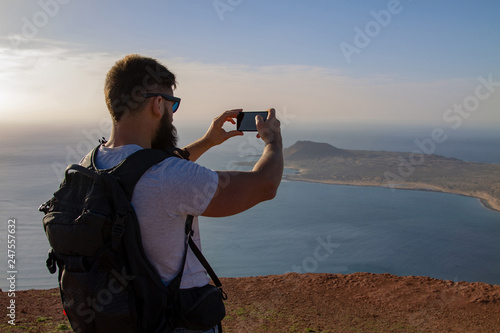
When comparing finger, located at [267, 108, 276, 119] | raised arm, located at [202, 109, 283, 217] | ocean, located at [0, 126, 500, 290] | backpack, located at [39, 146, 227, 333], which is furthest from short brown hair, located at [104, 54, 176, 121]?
ocean, located at [0, 126, 500, 290]

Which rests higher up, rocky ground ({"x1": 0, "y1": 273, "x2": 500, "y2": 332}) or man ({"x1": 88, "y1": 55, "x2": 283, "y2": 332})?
man ({"x1": 88, "y1": 55, "x2": 283, "y2": 332})

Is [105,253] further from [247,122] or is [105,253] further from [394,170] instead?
[394,170]

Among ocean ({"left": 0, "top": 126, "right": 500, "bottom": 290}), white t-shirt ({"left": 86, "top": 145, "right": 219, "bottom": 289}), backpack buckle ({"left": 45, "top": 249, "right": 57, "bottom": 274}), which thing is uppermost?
white t-shirt ({"left": 86, "top": 145, "right": 219, "bottom": 289})

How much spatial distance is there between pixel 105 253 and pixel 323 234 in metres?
36.6

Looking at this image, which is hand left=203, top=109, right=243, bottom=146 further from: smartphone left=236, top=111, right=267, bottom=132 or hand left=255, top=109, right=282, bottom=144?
hand left=255, top=109, right=282, bottom=144

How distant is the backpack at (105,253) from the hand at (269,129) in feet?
2.01

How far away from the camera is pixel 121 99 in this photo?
170cm

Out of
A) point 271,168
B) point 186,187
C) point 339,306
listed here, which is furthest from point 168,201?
point 339,306

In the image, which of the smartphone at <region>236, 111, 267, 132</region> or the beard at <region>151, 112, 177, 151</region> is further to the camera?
the smartphone at <region>236, 111, 267, 132</region>

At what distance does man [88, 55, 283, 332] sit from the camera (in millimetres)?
1510

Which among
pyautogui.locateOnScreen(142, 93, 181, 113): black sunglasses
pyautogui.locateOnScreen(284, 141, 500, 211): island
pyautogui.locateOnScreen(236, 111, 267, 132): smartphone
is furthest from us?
pyautogui.locateOnScreen(284, 141, 500, 211): island

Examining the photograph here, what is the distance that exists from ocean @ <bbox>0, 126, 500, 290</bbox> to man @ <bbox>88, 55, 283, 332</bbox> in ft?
51.1

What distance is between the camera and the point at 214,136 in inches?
106

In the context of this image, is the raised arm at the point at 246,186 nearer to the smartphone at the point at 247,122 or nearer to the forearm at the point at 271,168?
the forearm at the point at 271,168
